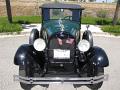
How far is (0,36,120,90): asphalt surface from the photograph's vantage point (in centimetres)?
855

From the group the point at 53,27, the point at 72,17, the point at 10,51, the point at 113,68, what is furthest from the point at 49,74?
the point at 10,51

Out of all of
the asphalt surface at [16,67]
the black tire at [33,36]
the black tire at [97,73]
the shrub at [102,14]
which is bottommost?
the shrub at [102,14]

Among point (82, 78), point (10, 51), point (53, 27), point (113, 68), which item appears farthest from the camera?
point (10, 51)

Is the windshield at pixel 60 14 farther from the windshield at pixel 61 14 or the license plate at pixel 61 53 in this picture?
the license plate at pixel 61 53

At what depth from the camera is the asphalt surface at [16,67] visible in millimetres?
8547

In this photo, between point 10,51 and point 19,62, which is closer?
point 19,62

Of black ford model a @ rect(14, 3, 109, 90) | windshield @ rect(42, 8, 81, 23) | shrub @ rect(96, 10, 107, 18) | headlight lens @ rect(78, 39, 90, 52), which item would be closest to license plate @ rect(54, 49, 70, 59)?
A: black ford model a @ rect(14, 3, 109, 90)

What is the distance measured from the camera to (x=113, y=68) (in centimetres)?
1069

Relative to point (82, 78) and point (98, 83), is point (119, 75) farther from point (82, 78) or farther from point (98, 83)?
point (82, 78)

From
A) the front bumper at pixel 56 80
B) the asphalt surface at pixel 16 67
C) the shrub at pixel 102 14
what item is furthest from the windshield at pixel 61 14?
the shrub at pixel 102 14

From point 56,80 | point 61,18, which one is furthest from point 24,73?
point 61,18

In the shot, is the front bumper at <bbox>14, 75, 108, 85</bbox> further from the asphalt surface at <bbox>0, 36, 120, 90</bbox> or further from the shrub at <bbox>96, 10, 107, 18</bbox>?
the shrub at <bbox>96, 10, 107, 18</bbox>

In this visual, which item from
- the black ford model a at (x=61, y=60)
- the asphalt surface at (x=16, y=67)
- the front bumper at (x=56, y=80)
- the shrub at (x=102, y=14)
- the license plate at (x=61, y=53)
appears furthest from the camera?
the shrub at (x=102, y=14)

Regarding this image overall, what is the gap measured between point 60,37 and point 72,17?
164 cm
